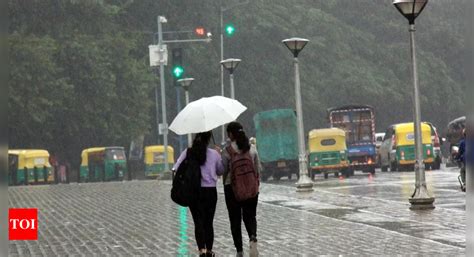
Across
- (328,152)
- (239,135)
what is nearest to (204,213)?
(239,135)

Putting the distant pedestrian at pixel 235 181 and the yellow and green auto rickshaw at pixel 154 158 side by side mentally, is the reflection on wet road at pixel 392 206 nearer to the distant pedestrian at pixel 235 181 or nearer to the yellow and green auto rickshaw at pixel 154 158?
the distant pedestrian at pixel 235 181

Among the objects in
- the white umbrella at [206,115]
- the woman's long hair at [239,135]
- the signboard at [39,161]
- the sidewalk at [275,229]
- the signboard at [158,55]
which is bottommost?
the sidewalk at [275,229]

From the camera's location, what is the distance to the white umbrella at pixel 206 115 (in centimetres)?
1190

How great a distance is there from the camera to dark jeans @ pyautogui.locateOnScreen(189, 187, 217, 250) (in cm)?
1191

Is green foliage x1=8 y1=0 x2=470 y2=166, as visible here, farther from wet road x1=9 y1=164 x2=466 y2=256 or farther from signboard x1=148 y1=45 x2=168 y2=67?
wet road x1=9 y1=164 x2=466 y2=256

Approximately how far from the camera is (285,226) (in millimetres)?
18250

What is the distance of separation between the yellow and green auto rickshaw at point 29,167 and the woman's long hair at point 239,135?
45.0 m

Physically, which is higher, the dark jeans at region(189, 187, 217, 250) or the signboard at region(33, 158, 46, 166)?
the signboard at region(33, 158, 46, 166)

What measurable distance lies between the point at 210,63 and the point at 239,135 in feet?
181

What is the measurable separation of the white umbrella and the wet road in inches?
87.3

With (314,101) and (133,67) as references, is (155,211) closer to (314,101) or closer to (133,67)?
(133,67)

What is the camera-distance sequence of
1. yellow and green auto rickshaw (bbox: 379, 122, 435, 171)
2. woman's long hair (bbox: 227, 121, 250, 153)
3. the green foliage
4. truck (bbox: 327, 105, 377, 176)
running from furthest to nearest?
the green foliage
truck (bbox: 327, 105, 377, 176)
yellow and green auto rickshaw (bbox: 379, 122, 435, 171)
woman's long hair (bbox: 227, 121, 250, 153)

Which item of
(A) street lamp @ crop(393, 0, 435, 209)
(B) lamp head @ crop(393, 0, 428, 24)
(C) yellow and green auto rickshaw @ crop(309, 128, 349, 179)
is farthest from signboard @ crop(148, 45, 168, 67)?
(B) lamp head @ crop(393, 0, 428, 24)

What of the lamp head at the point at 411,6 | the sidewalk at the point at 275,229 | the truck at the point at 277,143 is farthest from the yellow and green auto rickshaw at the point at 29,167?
the lamp head at the point at 411,6
